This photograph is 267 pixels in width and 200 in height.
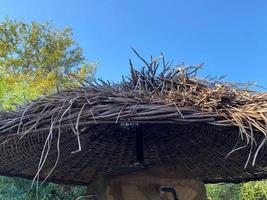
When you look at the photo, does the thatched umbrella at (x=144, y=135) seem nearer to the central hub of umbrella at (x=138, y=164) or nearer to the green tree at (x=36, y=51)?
the central hub of umbrella at (x=138, y=164)

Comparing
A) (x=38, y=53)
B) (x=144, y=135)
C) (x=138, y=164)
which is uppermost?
(x=38, y=53)

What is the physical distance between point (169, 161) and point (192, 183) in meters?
0.17

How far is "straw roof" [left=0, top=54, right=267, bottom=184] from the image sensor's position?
1.32 metres

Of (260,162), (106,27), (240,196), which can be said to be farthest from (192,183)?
(106,27)

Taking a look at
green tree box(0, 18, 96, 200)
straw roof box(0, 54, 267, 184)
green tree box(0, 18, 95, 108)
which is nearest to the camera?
straw roof box(0, 54, 267, 184)

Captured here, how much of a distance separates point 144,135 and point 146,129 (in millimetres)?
53

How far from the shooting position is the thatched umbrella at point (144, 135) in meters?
1.33

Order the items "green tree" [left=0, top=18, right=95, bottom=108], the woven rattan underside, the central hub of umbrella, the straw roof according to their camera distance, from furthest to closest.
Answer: "green tree" [left=0, top=18, right=95, bottom=108] < the central hub of umbrella < the woven rattan underside < the straw roof

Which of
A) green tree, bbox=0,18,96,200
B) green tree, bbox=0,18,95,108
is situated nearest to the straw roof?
green tree, bbox=0,18,96,200

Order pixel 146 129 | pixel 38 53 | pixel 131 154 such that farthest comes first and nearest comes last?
pixel 38 53, pixel 131 154, pixel 146 129

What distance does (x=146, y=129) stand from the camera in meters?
2.09

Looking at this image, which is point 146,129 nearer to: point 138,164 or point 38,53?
point 138,164

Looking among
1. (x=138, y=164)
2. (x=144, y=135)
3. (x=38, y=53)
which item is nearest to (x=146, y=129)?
(x=144, y=135)

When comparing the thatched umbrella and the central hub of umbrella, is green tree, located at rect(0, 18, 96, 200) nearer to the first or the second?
the thatched umbrella
